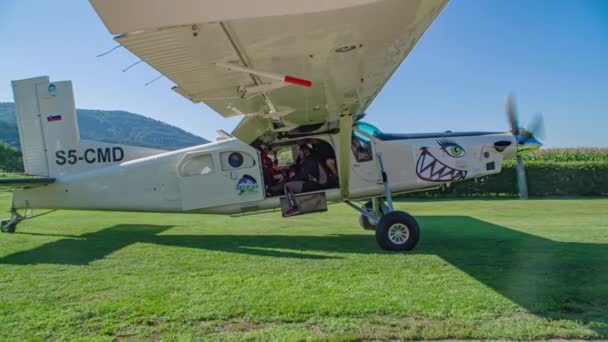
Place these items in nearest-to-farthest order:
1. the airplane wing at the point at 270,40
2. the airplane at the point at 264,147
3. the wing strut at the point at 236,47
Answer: the airplane wing at the point at 270,40
the wing strut at the point at 236,47
the airplane at the point at 264,147

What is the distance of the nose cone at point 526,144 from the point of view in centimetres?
753

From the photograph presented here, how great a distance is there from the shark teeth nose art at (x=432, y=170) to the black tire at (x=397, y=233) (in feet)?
5.00

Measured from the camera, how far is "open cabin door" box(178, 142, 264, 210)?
7645 mm

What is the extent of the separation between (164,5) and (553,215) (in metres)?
11.6

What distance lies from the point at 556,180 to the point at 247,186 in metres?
16.1

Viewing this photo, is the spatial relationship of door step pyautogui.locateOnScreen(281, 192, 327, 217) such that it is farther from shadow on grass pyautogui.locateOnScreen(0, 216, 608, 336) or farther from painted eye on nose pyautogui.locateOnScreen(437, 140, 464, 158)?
painted eye on nose pyautogui.locateOnScreen(437, 140, 464, 158)

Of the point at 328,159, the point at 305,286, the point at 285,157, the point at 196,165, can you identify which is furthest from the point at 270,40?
the point at 285,157

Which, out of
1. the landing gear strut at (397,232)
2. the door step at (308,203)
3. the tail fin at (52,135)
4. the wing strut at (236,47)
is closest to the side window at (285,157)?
the door step at (308,203)

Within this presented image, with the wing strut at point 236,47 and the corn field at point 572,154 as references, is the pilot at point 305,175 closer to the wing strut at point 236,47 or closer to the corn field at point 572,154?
the wing strut at point 236,47

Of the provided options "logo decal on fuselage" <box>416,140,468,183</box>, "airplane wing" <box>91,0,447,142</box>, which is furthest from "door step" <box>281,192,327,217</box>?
"airplane wing" <box>91,0,447,142</box>

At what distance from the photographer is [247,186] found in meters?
7.64

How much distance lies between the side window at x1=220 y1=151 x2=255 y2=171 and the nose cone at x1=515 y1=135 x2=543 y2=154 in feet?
16.8

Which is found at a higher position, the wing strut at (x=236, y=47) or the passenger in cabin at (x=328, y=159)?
the wing strut at (x=236, y=47)

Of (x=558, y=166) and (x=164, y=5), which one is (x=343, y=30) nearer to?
(x=164, y=5)
